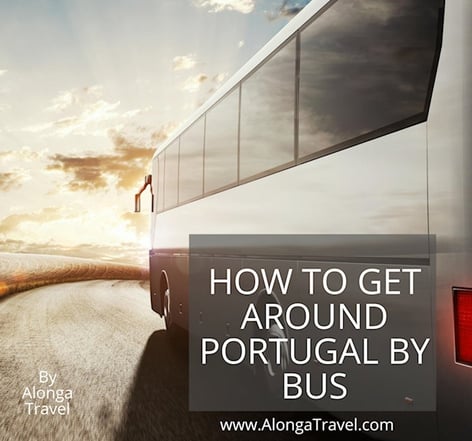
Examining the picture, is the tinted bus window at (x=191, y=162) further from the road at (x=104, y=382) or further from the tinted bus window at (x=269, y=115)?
the road at (x=104, y=382)

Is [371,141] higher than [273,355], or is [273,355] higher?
[371,141]

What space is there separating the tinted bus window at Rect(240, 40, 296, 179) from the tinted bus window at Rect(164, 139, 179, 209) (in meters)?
3.63

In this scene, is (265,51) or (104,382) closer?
(265,51)

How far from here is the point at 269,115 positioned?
5.82m

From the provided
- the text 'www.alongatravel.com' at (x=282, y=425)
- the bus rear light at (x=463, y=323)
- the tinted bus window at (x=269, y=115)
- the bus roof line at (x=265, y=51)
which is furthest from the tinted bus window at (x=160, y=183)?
the bus rear light at (x=463, y=323)

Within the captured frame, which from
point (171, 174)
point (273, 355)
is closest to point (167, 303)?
point (171, 174)

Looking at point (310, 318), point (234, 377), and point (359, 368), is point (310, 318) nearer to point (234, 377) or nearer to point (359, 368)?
point (359, 368)

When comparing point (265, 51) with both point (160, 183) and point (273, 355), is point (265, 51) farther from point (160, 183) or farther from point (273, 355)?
point (160, 183)

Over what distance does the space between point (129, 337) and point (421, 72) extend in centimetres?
803

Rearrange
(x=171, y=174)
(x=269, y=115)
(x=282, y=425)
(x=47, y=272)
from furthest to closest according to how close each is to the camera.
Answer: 1. (x=47, y=272)
2. (x=171, y=174)
3. (x=269, y=115)
4. (x=282, y=425)

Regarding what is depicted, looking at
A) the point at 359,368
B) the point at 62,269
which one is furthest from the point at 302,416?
the point at 62,269

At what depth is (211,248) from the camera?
7352mm

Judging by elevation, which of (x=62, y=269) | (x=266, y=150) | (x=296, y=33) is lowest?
(x=62, y=269)

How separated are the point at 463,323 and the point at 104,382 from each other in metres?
4.79
